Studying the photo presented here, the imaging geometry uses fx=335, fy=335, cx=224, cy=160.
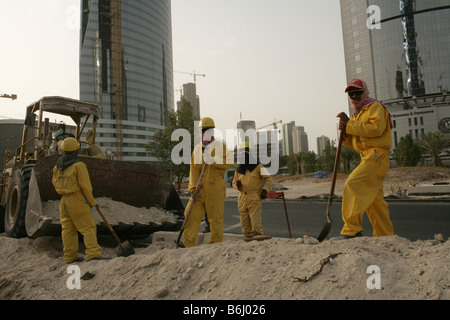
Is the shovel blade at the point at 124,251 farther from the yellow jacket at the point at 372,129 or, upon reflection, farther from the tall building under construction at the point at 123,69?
the tall building under construction at the point at 123,69

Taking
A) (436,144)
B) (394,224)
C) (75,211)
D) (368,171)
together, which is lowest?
(394,224)

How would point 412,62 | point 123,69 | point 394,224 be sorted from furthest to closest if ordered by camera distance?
point 123,69
point 412,62
point 394,224

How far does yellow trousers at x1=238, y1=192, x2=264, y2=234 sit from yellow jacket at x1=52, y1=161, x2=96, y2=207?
2170 millimetres

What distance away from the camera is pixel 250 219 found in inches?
201

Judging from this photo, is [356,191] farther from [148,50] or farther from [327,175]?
[148,50]

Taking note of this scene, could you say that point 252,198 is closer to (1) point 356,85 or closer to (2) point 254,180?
(2) point 254,180

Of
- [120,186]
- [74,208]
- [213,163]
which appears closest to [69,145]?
[74,208]

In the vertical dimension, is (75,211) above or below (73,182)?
below

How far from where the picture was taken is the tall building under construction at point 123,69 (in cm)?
8800

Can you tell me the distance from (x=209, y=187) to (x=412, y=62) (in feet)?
261

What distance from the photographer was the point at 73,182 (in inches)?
171

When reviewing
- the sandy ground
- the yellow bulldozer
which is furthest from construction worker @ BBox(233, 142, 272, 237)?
the sandy ground
